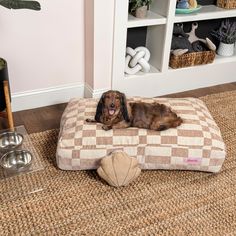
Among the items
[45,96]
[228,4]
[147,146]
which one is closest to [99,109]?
[147,146]

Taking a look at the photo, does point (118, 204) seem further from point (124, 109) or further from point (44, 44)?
point (44, 44)

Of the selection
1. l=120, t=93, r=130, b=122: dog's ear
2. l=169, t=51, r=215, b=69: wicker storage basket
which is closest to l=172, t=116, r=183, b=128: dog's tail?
l=120, t=93, r=130, b=122: dog's ear

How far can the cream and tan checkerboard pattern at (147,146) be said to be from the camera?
1.73 metres

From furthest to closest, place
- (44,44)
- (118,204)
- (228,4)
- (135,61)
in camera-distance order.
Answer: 1. (228,4)
2. (135,61)
3. (44,44)
4. (118,204)

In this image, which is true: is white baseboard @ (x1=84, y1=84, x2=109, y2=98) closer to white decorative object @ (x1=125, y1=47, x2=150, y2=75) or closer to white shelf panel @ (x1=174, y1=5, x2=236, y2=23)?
white decorative object @ (x1=125, y1=47, x2=150, y2=75)

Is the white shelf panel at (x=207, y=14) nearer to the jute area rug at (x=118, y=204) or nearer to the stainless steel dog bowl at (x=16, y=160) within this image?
the jute area rug at (x=118, y=204)

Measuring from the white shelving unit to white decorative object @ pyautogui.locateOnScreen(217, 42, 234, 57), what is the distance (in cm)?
4

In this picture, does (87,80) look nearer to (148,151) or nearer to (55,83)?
(55,83)

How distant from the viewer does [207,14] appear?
8.30ft

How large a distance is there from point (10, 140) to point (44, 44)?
2.43 ft

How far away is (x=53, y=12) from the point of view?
2.17 meters

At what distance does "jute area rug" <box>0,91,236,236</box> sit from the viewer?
4.94 ft

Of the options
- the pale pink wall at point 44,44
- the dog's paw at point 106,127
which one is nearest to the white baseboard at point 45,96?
the pale pink wall at point 44,44

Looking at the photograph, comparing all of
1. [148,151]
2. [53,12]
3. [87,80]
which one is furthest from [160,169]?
[53,12]
